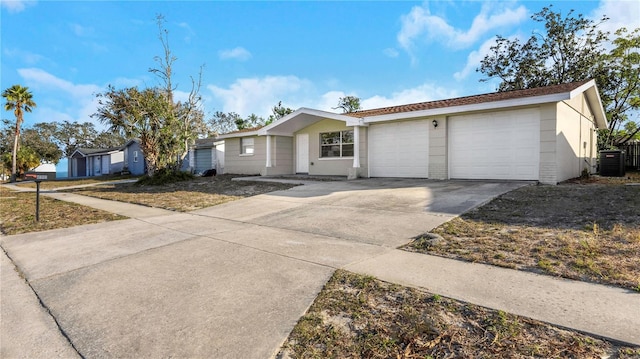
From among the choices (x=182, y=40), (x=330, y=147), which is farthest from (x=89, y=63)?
(x=330, y=147)

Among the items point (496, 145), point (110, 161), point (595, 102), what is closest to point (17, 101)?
point (110, 161)

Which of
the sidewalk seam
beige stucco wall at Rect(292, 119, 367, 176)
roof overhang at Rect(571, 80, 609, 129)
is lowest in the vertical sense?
the sidewalk seam

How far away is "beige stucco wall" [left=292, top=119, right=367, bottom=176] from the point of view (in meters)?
14.9

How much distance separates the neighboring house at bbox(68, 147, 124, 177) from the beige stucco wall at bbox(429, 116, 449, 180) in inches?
1309

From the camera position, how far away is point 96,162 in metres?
37.6

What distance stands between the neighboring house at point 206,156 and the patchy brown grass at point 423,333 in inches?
876

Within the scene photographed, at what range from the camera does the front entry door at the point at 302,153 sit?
59.4ft

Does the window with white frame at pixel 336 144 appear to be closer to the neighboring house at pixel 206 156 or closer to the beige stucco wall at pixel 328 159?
the beige stucco wall at pixel 328 159

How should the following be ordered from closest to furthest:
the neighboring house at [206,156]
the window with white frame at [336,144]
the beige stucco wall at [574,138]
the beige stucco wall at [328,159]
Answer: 1. the beige stucco wall at [574,138]
2. the beige stucco wall at [328,159]
3. the window with white frame at [336,144]
4. the neighboring house at [206,156]

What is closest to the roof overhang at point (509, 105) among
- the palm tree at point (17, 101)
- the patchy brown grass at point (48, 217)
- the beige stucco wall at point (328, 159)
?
the beige stucco wall at point (328, 159)

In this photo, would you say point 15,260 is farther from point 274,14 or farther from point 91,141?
point 91,141

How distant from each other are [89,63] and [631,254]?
83.2 feet

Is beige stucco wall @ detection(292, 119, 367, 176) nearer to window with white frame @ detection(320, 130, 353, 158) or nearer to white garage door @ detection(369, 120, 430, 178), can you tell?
window with white frame @ detection(320, 130, 353, 158)

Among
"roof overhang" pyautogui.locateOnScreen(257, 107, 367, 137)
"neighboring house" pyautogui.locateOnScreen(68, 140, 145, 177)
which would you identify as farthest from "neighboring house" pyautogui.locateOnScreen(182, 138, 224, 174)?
"roof overhang" pyautogui.locateOnScreen(257, 107, 367, 137)
